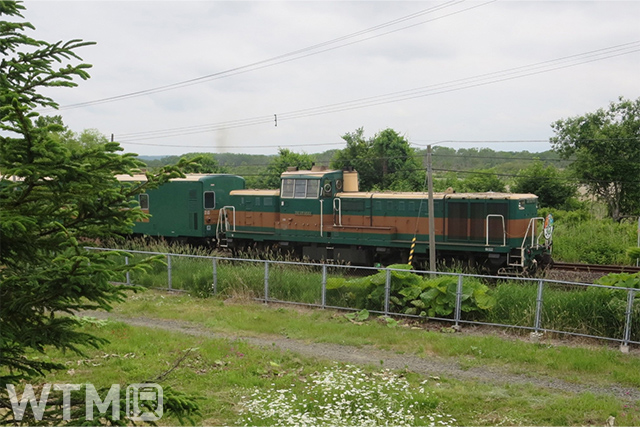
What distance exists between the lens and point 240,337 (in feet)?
36.6

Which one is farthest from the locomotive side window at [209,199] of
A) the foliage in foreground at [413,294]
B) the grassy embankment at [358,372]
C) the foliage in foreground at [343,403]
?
the foliage in foreground at [343,403]

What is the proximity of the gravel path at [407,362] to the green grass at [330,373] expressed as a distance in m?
0.27

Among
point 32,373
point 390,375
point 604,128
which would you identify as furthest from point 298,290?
point 604,128

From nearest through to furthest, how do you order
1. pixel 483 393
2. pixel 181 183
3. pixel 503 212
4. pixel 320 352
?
pixel 483 393 → pixel 320 352 → pixel 503 212 → pixel 181 183

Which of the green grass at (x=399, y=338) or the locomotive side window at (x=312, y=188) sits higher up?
the locomotive side window at (x=312, y=188)

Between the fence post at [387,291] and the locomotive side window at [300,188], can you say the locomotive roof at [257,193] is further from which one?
the fence post at [387,291]

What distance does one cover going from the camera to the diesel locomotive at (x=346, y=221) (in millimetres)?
16656

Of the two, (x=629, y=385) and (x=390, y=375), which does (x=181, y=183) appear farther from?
(x=629, y=385)

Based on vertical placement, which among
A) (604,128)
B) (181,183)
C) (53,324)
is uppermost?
(604,128)

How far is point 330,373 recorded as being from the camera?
8.59 metres

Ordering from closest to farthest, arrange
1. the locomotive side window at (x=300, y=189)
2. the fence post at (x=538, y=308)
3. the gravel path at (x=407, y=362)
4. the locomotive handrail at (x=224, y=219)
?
1. the gravel path at (x=407, y=362)
2. the fence post at (x=538, y=308)
3. the locomotive side window at (x=300, y=189)
4. the locomotive handrail at (x=224, y=219)

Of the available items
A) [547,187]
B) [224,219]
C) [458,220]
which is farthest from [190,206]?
[547,187]

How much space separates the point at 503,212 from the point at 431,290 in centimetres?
564

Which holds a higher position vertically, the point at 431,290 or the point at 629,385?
the point at 431,290
